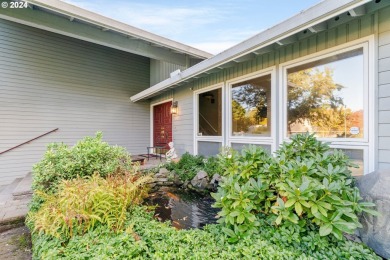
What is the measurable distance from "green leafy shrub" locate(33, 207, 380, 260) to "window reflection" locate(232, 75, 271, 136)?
2.28 metres

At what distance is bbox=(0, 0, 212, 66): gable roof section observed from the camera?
13.2 feet

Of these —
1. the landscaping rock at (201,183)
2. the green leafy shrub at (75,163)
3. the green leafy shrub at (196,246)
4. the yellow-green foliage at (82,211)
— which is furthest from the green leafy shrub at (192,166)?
the green leafy shrub at (196,246)

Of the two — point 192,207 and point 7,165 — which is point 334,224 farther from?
point 7,165

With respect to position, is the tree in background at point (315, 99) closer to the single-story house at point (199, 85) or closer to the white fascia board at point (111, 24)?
the single-story house at point (199, 85)

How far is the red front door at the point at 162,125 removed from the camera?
767cm

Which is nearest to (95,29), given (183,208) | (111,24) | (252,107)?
(111,24)

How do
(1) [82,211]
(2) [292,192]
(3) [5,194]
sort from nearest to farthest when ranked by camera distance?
(2) [292,192]
(1) [82,211]
(3) [5,194]

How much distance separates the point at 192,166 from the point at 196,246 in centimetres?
336

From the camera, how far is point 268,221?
7.70ft

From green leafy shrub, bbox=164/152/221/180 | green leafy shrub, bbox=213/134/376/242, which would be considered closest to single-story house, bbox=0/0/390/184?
green leafy shrub, bbox=164/152/221/180

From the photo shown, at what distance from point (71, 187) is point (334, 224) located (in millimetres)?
3059

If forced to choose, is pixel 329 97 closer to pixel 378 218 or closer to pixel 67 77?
pixel 378 218

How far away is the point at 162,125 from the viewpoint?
8008 mm

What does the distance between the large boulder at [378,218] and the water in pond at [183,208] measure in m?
1.86
